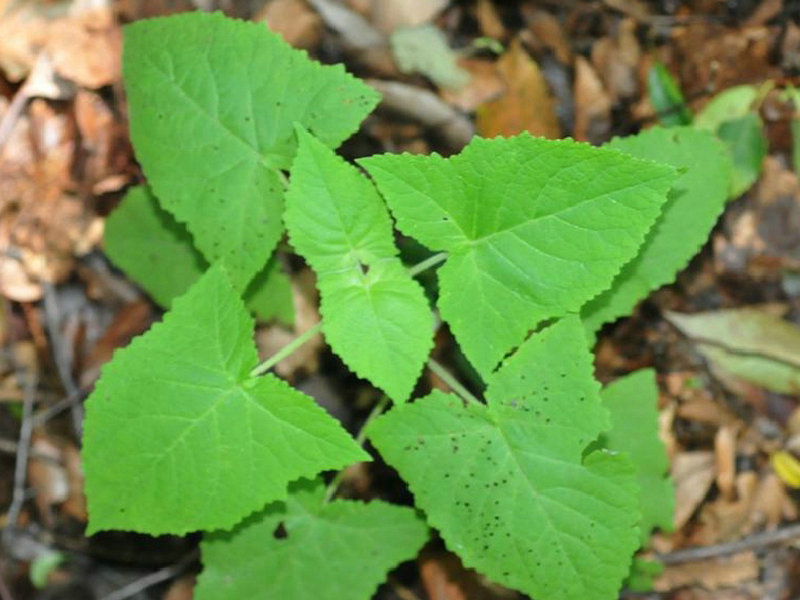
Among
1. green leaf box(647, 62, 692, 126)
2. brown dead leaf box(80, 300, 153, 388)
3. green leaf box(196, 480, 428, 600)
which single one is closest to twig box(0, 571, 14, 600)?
brown dead leaf box(80, 300, 153, 388)

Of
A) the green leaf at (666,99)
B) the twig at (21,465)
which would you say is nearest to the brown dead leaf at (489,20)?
the green leaf at (666,99)

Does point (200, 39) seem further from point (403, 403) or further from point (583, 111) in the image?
point (583, 111)

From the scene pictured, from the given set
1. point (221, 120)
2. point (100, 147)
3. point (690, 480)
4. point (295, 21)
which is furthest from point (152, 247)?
point (690, 480)

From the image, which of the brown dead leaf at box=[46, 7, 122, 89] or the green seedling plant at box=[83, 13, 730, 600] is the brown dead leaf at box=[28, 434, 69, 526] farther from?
the brown dead leaf at box=[46, 7, 122, 89]

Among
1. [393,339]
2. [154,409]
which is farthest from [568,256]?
[154,409]

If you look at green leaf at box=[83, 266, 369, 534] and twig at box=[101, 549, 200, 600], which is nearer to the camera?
green leaf at box=[83, 266, 369, 534]
